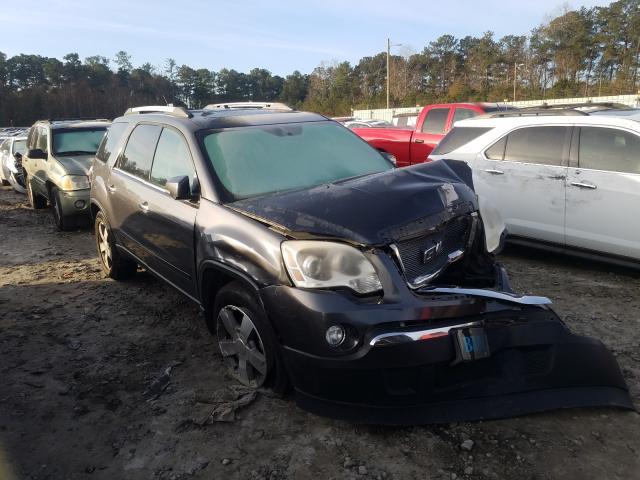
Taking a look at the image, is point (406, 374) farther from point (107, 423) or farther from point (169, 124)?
Answer: point (169, 124)

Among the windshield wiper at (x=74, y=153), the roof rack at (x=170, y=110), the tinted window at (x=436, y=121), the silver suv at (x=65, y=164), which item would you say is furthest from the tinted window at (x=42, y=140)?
the tinted window at (x=436, y=121)

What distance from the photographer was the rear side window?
6.27m

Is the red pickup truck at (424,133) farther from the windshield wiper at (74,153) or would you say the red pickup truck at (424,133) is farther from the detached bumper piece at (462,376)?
the detached bumper piece at (462,376)

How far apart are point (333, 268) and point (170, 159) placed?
1.99 metres

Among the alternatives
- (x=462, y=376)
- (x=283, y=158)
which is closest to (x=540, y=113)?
(x=283, y=158)

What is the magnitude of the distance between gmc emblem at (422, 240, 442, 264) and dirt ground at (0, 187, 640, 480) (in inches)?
36.4

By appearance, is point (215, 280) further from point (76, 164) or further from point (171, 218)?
point (76, 164)

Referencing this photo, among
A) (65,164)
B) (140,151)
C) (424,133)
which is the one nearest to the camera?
(140,151)

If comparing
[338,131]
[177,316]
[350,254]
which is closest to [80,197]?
[177,316]

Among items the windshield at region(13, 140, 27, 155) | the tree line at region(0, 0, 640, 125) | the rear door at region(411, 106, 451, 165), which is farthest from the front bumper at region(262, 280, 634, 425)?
the tree line at region(0, 0, 640, 125)

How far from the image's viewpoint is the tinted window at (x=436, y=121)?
32.7ft

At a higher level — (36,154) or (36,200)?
(36,154)

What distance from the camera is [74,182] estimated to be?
7.91 meters

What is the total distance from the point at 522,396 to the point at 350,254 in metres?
1.22
